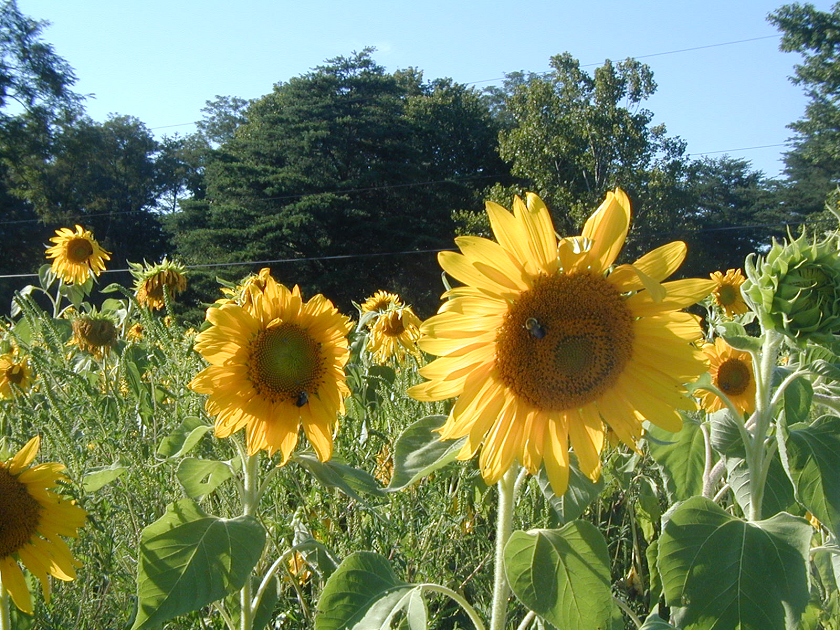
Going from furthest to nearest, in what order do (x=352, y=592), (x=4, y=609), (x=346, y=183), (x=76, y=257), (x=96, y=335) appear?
(x=346, y=183)
(x=76, y=257)
(x=96, y=335)
(x=4, y=609)
(x=352, y=592)

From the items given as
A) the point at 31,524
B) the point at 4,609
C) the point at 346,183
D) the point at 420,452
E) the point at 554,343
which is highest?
the point at 346,183

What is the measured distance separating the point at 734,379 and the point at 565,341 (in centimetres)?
118

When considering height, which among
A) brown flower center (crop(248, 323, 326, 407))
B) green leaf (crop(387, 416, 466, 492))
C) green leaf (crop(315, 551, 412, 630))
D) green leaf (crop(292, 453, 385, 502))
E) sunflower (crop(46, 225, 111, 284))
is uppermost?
sunflower (crop(46, 225, 111, 284))

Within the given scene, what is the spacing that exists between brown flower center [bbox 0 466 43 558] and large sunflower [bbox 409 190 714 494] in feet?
2.36

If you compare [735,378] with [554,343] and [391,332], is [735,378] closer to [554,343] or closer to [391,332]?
[554,343]

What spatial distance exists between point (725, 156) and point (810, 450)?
29536 millimetres

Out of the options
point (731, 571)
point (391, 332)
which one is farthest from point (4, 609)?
point (391, 332)

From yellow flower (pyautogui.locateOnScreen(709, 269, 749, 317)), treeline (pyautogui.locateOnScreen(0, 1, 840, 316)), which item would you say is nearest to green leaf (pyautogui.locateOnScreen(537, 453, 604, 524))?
yellow flower (pyautogui.locateOnScreen(709, 269, 749, 317))

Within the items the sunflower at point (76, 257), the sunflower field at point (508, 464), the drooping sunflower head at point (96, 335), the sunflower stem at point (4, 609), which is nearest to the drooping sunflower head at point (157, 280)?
the drooping sunflower head at point (96, 335)

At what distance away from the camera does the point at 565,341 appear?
101 cm

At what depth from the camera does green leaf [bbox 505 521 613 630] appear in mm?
955

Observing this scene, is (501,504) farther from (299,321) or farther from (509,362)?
(299,321)

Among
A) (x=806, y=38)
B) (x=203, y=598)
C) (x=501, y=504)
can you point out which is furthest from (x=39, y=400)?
(x=806, y=38)

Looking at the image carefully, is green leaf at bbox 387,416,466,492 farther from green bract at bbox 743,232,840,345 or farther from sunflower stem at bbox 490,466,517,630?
green bract at bbox 743,232,840,345
